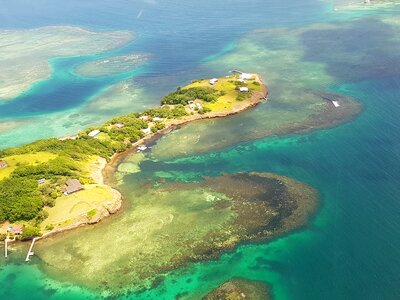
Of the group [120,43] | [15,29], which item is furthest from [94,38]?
[15,29]

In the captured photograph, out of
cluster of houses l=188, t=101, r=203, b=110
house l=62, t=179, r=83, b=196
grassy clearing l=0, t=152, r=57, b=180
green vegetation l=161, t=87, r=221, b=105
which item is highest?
green vegetation l=161, t=87, r=221, b=105

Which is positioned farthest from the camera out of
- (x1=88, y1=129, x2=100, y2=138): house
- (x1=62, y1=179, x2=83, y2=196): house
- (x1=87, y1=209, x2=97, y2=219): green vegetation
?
(x1=88, y1=129, x2=100, y2=138): house

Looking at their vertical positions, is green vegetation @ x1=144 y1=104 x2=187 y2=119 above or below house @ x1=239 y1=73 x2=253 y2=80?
below

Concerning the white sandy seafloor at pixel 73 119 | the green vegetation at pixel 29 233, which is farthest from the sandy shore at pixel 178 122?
the green vegetation at pixel 29 233

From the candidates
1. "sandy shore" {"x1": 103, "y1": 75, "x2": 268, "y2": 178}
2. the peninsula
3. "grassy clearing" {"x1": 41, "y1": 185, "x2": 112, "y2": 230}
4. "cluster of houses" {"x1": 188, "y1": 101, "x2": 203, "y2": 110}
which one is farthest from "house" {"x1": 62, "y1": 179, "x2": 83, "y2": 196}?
"cluster of houses" {"x1": 188, "y1": 101, "x2": 203, "y2": 110}

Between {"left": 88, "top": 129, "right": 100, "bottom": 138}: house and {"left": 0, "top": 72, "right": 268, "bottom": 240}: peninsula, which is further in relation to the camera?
{"left": 88, "top": 129, "right": 100, "bottom": 138}: house

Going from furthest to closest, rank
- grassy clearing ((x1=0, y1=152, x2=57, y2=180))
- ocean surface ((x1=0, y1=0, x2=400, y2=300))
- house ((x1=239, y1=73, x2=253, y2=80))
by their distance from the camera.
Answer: house ((x1=239, y1=73, x2=253, y2=80))
grassy clearing ((x1=0, y1=152, x2=57, y2=180))
ocean surface ((x1=0, y1=0, x2=400, y2=300))

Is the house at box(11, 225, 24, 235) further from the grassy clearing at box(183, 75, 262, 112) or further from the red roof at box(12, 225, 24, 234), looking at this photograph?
the grassy clearing at box(183, 75, 262, 112)

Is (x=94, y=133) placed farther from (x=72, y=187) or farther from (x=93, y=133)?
(x=72, y=187)
